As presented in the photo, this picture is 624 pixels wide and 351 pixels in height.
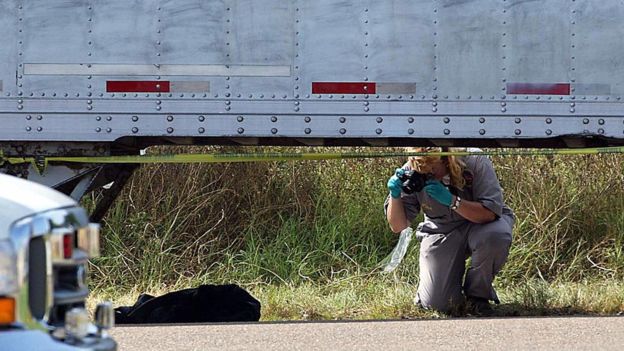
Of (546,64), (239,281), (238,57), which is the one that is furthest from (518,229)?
(238,57)

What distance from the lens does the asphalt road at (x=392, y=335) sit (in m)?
6.02

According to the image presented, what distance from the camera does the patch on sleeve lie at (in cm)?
761

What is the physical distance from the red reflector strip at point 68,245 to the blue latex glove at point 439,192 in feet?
15.2

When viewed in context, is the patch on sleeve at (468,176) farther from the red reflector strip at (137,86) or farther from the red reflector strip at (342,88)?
the red reflector strip at (137,86)

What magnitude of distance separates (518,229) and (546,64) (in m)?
3.26

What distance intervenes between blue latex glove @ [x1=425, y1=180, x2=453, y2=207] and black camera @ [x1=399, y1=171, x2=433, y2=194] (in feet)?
0.14

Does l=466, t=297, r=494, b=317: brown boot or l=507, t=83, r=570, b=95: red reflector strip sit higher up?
l=507, t=83, r=570, b=95: red reflector strip

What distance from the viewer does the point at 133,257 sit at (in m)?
9.92

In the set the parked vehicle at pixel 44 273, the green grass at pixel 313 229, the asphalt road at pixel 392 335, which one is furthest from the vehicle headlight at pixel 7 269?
the green grass at pixel 313 229

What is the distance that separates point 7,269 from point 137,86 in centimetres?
428

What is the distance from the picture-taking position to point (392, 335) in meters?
6.39

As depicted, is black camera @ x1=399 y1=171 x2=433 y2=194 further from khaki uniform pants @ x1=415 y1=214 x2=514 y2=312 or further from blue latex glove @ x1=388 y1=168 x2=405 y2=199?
khaki uniform pants @ x1=415 y1=214 x2=514 y2=312

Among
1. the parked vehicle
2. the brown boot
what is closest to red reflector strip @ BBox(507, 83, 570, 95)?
the brown boot

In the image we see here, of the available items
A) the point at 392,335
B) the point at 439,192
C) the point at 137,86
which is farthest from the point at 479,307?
the point at 137,86
